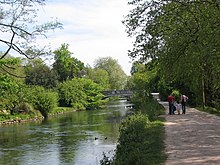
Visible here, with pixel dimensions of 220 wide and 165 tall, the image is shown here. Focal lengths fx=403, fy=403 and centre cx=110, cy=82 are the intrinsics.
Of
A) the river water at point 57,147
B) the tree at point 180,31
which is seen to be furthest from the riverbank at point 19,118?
the tree at point 180,31

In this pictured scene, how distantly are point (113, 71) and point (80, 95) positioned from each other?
39.5 metres

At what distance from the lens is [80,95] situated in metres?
74.0

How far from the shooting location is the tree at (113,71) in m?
112

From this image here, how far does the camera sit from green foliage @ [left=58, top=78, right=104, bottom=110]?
71.3 meters

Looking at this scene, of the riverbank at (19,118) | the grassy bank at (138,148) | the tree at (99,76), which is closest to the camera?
the grassy bank at (138,148)

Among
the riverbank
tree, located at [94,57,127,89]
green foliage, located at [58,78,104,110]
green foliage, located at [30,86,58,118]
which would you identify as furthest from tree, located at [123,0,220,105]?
tree, located at [94,57,127,89]

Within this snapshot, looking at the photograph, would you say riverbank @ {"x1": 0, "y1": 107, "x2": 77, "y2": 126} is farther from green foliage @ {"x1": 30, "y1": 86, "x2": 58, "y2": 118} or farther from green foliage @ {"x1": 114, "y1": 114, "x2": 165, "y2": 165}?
green foliage @ {"x1": 114, "y1": 114, "x2": 165, "y2": 165}

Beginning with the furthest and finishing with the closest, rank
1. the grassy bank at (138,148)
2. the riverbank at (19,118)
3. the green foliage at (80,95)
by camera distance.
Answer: the green foliage at (80,95), the riverbank at (19,118), the grassy bank at (138,148)

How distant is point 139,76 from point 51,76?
2525 centimetres

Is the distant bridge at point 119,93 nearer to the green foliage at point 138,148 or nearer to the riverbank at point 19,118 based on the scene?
the riverbank at point 19,118

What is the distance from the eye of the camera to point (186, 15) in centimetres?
1580

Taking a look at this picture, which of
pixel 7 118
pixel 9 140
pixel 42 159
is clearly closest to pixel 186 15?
pixel 42 159

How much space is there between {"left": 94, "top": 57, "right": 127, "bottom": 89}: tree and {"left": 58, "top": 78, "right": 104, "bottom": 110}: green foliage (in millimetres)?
29792

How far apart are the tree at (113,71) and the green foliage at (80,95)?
2979 cm
